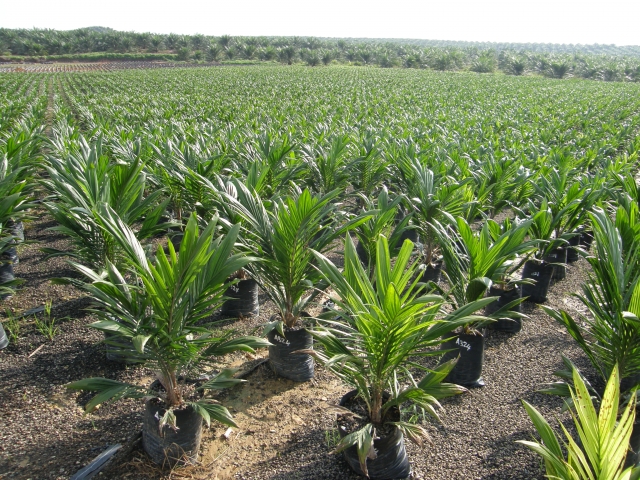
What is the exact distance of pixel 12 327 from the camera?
136 inches

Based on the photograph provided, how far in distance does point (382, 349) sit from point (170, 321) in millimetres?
923

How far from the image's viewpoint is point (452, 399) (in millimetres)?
2863

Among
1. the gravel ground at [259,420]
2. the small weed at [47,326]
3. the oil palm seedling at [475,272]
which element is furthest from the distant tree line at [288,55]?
the small weed at [47,326]

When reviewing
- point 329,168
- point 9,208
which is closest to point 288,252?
point 9,208

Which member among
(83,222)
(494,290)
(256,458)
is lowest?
(256,458)

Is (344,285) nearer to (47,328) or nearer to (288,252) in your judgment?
(288,252)

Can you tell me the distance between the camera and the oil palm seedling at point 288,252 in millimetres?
2549

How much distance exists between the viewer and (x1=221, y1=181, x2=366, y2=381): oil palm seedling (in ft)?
8.36

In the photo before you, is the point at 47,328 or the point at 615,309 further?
the point at 47,328

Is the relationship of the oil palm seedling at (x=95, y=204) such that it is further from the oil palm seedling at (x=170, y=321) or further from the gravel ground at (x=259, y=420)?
the oil palm seedling at (x=170, y=321)

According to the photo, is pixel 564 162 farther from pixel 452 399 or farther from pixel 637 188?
pixel 452 399

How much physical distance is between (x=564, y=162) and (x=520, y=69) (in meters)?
50.7

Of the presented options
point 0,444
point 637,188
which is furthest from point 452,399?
point 637,188

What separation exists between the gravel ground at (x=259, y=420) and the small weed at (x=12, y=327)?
0.20 feet
